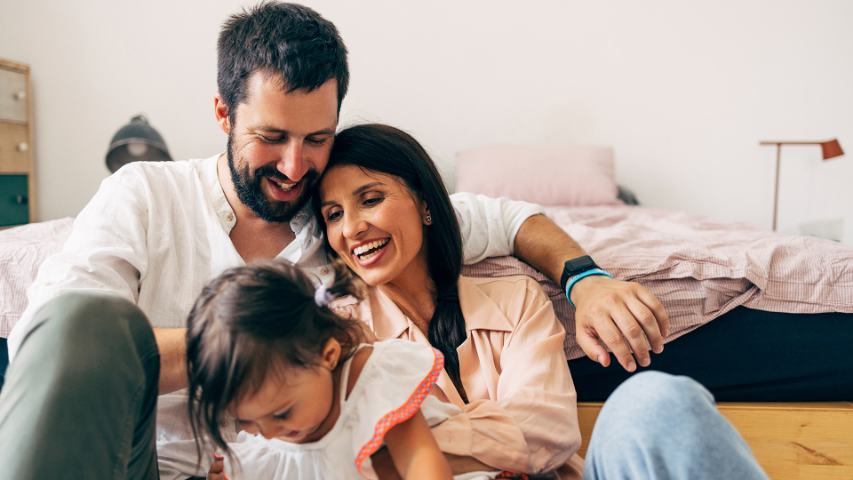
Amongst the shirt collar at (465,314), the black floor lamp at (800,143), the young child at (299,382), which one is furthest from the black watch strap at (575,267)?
the black floor lamp at (800,143)

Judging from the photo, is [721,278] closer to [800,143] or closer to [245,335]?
[245,335]

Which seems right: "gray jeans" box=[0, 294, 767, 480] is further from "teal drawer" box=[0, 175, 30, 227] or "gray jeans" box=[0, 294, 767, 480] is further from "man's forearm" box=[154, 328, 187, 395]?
"teal drawer" box=[0, 175, 30, 227]

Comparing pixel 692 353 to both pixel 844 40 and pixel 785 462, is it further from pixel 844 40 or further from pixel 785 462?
pixel 844 40

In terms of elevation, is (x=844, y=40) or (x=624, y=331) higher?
(x=844, y=40)

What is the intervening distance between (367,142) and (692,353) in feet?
2.46

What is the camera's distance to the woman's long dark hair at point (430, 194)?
1.21 meters

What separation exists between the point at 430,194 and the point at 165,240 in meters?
0.50

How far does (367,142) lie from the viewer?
124 centimetres

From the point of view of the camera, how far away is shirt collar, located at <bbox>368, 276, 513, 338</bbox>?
1.15 metres

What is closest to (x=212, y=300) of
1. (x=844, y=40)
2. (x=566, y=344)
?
(x=566, y=344)

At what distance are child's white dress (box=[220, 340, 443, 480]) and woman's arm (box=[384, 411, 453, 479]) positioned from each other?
0.8 inches

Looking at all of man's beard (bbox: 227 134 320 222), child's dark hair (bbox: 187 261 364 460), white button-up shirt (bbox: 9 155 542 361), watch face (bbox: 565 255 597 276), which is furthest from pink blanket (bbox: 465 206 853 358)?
child's dark hair (bbox: 187 261 364 460)

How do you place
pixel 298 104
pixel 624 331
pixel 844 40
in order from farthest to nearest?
pixel 844 40 < pixel 298 104 < pixel 624 331

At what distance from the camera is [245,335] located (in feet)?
2.54
